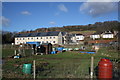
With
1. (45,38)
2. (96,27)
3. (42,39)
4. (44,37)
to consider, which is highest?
(96,27)

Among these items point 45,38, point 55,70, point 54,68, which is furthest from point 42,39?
point 55,70

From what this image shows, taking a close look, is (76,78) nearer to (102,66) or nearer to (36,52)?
(102,66)

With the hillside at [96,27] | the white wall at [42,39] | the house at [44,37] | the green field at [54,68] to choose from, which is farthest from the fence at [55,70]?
the hillside at [96,27]

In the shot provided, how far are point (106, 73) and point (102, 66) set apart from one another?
0.39 m

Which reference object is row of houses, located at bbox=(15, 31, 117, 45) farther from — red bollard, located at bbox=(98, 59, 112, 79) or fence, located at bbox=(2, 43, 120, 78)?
red bollard, located at bbox=(98, 59, 112, 79)

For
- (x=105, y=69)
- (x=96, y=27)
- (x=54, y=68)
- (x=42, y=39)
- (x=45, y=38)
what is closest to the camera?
(x=105, y=69)

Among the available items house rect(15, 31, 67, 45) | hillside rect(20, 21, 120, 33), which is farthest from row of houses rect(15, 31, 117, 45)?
hillside rect(20, 21, 120, 33)

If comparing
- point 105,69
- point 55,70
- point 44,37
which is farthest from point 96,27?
point 105,69

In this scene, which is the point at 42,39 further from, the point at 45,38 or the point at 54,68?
the point at 54,68

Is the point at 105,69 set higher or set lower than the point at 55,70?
higher

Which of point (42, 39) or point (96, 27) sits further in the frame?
point (96, 27)

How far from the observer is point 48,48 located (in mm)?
26766

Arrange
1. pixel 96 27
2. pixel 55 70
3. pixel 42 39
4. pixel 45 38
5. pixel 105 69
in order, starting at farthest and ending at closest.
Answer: pixel 96 27
pixel 42 39
pixel 45 38
pixel 55 70
pixel 105 69

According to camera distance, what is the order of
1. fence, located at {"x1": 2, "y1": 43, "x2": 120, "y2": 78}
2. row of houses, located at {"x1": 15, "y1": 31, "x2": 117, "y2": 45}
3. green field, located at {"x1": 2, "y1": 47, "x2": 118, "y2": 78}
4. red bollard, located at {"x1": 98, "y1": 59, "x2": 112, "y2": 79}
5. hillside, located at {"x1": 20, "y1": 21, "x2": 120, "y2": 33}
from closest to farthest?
red bollard, located at {"x1": 98, "y1": 59, "x2": 112, "y2": 79} < fence, located at {"x1": 2, "y1": 43, "x2": 120, "y2": 78} < green field, located at {"x1": 2, "y1": 47, "x2": 118, "y2": 78} < row of houses, located at {"x1": 15, "y1": 31, "x2": 117, "y2": 45} < hillside, located at {"x1": 20, "y1": 21, "x2": 120, "y2": 33}
